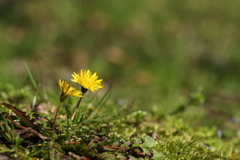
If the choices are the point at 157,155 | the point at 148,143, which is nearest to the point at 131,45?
the point at 148,143

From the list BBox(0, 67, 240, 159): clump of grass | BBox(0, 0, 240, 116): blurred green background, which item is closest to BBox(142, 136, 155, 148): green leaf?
BBox(0, 67, 240, 159): clump of grass

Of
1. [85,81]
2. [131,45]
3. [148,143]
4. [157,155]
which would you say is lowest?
[157,155]

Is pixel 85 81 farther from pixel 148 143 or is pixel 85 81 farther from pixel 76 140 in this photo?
pixel 148 143

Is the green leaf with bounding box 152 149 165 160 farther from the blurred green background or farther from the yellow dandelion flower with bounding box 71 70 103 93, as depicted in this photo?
the blurred green background

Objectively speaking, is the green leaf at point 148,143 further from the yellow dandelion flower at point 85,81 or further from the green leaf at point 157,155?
the yellow dandelion flower at point 85,81

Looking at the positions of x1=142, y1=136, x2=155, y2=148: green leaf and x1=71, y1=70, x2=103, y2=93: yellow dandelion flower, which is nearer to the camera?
x1=71, y1=70, x2=103, y2=93: yellow dandelion flower

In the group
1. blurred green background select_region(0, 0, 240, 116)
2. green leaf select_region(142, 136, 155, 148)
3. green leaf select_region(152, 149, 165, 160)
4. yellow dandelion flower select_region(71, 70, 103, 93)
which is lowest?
green leaf select_region(152, 149, 165, 160)

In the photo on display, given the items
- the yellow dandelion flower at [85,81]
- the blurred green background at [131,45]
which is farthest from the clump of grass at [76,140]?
the blurred green background at [131,45]

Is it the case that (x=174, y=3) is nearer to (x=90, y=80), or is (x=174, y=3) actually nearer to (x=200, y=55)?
(x=200, y=55)
